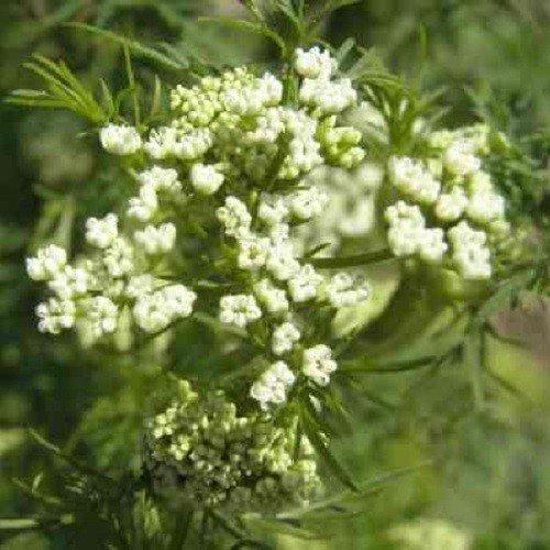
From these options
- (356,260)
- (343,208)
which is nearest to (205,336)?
(343,208)

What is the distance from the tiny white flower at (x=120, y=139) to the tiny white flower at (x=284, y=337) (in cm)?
22

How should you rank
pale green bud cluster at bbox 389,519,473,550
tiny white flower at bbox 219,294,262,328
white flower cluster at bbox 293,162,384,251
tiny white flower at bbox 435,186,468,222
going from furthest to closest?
pale green bud cluster at bbox 389,519,473,550 → white flower cluster at bbox 293,162,384,251 → tiny white flower at bbox 435,186,468,222 → tiny white flower at bbox 219,294,262,328

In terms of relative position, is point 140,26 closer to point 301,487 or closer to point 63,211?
point 63,211

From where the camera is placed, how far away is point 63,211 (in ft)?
6.32

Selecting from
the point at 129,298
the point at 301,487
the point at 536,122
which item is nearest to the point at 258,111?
the point at 129,298

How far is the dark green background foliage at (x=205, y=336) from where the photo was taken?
6.00 ft

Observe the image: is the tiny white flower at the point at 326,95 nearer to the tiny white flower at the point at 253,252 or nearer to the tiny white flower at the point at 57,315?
the tiny white flower at the point at 253,252

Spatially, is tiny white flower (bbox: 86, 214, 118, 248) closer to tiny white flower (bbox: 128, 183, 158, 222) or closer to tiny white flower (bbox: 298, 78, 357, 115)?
tiny white flower (bbox: 128, 183, 158, 222)

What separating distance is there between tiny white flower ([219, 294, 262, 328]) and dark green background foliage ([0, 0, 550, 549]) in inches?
18.0

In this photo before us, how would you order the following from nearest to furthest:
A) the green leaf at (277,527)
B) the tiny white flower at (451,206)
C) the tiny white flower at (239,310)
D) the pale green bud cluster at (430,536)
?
the tiny white flower at (239,310)
the tiny white flower at (451,206)
the green leaf at (277,527)
the pale green bud cluster at (430,536)

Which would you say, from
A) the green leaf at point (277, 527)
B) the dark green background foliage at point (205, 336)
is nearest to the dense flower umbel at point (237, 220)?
the green leaf at point (277, 527)

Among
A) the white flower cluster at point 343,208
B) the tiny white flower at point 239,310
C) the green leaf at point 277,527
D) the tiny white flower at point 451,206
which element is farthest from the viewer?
the white flower cluster at point 343,208

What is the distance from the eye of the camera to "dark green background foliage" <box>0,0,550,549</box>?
1828 millimetres

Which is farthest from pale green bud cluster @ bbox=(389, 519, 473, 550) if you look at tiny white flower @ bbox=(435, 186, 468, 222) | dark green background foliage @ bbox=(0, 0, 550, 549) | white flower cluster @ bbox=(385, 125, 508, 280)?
tiny white flower @ bbox=(435, 186, 468, 222)
